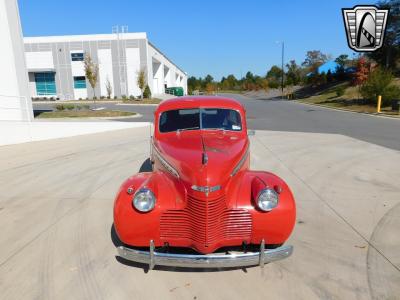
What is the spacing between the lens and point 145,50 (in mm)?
43781

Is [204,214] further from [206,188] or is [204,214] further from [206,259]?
[206,259]

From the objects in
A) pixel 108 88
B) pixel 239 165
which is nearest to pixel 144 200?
pixel 239 165

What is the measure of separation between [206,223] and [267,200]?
2.22 feet

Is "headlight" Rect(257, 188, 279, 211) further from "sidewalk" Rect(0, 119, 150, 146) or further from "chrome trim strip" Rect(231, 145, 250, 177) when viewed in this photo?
"sidewalk" Rect(0, 119, 150, 146)

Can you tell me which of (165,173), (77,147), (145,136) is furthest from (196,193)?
(145,136)

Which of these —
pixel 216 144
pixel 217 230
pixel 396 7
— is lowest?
pixel 217 230

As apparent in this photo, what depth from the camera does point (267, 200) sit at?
9.75ft

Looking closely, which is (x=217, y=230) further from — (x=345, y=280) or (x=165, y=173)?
(x=345, y=280)

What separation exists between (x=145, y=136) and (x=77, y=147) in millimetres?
3014

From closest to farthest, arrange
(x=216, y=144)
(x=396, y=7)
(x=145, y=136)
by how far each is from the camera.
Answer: (x=216, y=144) < (x=145, y=136) < (x=396, y=7)

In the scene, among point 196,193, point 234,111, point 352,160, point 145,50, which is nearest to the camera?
point 196,193

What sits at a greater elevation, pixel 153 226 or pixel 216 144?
pixel 216 144

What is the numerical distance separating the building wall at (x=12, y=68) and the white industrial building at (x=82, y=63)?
103 feet

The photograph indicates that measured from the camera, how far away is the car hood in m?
3.00
